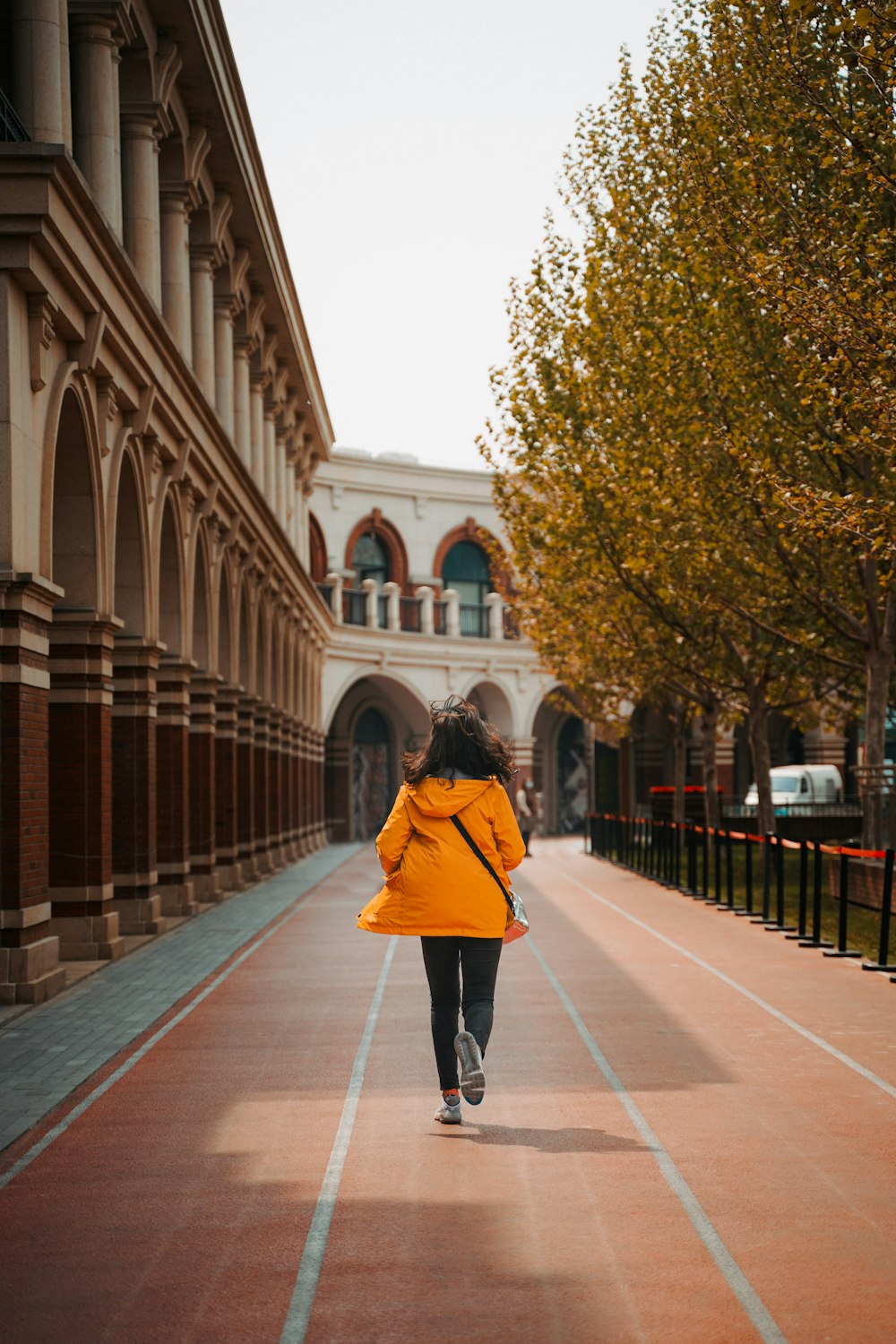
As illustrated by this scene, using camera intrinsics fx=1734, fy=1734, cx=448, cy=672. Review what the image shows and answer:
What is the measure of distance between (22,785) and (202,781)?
414 inches

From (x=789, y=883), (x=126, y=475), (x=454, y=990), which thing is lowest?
(x=789, y=883)

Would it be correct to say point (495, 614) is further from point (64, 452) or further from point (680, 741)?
point (64, 452)

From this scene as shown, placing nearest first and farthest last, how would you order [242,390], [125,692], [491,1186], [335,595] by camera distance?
1. [491,1186]
2. [125,692]
3. [242,390]
4. [335,595]

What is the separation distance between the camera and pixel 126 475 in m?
17.3

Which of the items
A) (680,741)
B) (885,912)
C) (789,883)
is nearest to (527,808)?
(680,741)

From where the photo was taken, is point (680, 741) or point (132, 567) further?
point (680, 741)

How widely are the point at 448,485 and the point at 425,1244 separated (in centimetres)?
4841

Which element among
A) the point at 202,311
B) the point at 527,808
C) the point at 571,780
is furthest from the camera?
the point at 571,780

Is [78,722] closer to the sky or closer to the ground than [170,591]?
closer to the ground

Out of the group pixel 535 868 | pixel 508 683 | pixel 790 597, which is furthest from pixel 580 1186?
pixel 508 683

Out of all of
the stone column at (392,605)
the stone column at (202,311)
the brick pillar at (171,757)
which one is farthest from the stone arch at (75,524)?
the stone column at (392,605)

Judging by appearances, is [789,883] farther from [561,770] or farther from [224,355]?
[561,770]

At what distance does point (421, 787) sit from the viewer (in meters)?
7.86

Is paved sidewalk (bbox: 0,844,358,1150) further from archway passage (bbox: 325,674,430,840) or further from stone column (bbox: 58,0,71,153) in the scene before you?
archway passage (bbox: 325,674,430,840)
